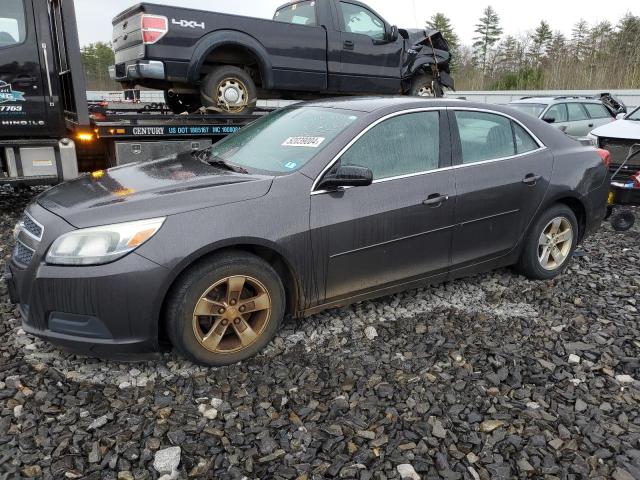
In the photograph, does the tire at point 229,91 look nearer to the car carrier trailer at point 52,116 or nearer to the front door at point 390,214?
the car carrier trailer at point 52,116

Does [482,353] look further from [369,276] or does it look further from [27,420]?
[27,420]

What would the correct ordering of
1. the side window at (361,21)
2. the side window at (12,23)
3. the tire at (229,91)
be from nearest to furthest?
the side window at (12,23)
the tire at (229,91)
the side window at (361,21)

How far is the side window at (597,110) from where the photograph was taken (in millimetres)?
12148

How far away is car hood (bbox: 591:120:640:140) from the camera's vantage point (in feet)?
21.0

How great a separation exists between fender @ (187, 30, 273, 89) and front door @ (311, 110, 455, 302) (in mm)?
3916

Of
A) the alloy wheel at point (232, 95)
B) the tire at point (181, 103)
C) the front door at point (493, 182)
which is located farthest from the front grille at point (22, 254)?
the tire at point (181, 103)

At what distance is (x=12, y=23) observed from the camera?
18.7 feet

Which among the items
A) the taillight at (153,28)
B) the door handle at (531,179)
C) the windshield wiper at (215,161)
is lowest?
the door handle at (531,179)

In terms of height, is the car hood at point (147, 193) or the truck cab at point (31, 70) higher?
the truck cab at point (31, 70)

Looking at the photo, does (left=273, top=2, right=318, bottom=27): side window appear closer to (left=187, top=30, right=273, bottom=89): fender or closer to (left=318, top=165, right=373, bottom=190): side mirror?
(left=187, top=30, right=273, bottom=89): fender

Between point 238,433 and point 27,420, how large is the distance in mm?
1053

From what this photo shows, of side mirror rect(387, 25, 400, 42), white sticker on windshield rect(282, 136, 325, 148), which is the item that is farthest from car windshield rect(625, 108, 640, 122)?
white sticker on windshield rect(282, 136, 325, 148)

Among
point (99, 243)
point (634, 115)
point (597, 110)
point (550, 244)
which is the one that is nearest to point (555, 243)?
point (550, 244)

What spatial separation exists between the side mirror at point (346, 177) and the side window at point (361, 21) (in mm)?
5455
